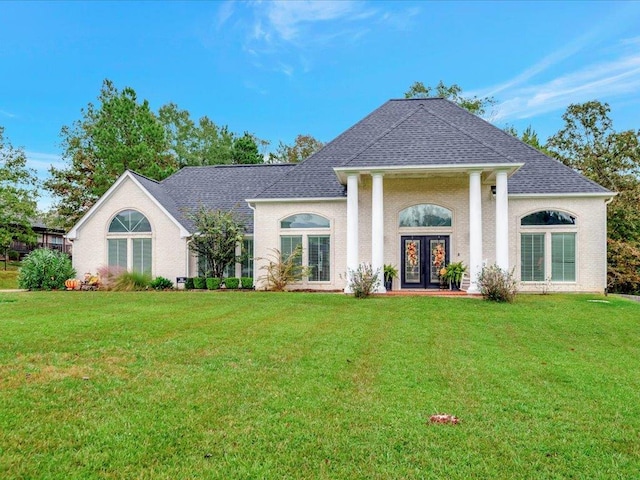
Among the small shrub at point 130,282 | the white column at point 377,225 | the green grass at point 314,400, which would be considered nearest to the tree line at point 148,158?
the small shrub at point 130,282

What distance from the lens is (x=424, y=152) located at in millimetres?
16453

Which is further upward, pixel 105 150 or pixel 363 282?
pixel 105 150

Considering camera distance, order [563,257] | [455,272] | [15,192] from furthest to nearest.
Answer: [15,192], [563,257], [455,272]

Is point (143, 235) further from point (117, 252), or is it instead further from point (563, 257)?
point (563, 257)

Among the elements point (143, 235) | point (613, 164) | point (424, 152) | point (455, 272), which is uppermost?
point (613, 164)

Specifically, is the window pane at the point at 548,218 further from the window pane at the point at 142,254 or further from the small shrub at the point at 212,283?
the window pane at the point at 142,254

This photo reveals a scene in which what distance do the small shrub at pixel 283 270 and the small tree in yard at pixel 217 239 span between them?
6.18ft

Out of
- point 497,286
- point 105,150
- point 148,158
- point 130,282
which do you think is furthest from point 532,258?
point 105,150

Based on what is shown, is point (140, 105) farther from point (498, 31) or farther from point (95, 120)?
point (498, 31)

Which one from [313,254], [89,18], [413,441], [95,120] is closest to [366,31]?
[313,254]

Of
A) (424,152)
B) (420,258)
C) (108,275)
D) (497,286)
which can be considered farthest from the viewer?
(108,275)

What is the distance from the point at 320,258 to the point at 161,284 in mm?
7641

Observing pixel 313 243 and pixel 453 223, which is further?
pixel 313 243

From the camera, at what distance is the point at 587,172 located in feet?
91.9
